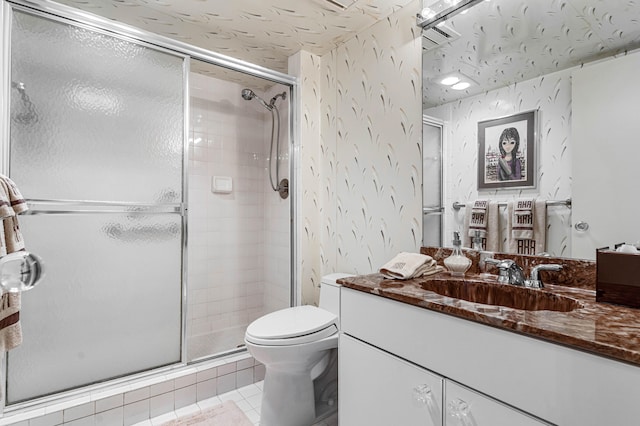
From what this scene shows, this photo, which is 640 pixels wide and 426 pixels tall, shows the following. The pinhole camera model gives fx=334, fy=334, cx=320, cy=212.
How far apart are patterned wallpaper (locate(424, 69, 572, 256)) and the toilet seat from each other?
749 millimetres

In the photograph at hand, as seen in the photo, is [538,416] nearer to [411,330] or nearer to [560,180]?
[411,330]

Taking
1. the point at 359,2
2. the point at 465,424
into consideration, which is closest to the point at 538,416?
the point at 465,424

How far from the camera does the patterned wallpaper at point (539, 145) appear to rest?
1.29 m

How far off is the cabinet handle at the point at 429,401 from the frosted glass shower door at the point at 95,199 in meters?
1.37

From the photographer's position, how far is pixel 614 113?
46.2 inches

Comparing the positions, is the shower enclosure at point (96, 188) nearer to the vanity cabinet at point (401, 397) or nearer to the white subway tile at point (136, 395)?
the white subway tile at point (136, 395)

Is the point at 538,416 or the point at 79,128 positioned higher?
the point at 79,128

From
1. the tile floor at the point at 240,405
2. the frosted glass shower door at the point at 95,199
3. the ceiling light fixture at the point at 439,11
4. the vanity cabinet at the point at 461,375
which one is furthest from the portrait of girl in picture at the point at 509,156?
the frosted glass shower door at the point at 95,199

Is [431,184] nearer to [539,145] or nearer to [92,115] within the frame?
[539,145]

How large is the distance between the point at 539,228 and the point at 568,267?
0.18 metres

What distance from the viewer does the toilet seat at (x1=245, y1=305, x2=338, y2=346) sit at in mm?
1561

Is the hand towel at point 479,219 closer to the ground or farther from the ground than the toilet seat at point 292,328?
farther from the ground

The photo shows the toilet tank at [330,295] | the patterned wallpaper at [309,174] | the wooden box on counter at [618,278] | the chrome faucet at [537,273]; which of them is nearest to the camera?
the wooden box on counter at [618,278]

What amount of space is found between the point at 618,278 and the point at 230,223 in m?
2.52
